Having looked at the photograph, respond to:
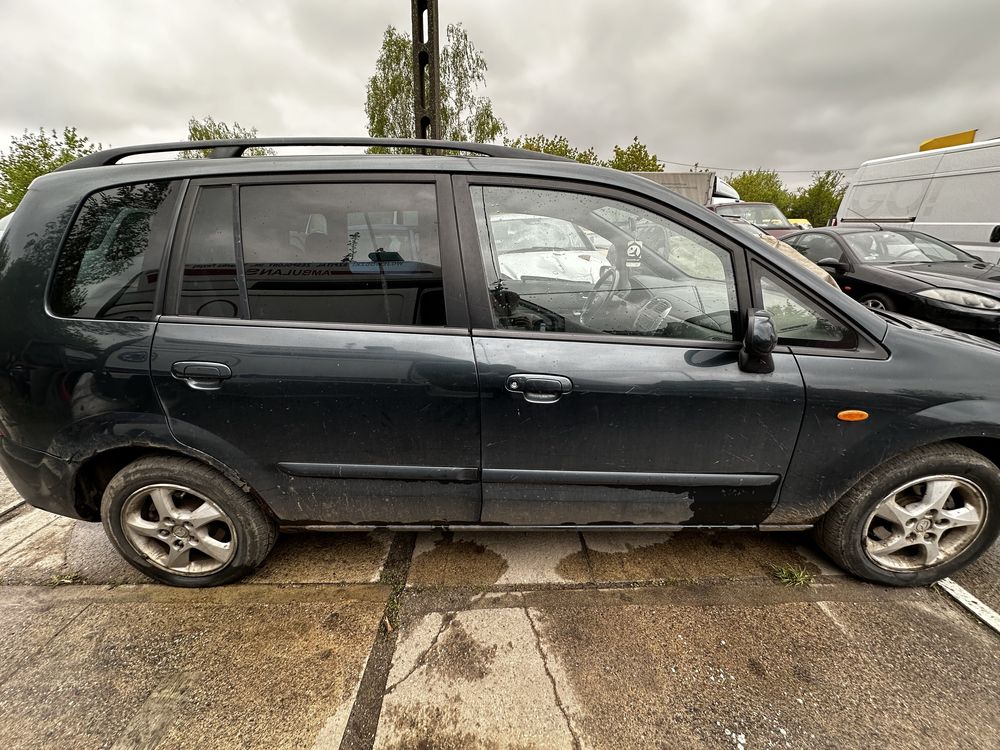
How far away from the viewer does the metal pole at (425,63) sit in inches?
267

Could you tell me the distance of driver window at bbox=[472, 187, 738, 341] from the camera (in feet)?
5.51

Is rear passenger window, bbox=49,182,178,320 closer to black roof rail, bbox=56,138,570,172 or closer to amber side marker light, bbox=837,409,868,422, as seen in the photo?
black roof rail, bbox=56,138,570,172

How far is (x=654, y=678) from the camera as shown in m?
1.57

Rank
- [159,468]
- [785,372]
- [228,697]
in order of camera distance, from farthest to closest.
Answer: [159,468] → [785,372] → [228,697]

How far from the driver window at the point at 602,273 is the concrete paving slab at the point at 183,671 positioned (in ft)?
4.68

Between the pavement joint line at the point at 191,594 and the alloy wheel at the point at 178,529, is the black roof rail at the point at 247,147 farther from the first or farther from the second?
the pavement joint line at the point at 191,594

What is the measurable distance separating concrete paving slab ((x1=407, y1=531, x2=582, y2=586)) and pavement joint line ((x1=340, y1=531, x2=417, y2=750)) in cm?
7

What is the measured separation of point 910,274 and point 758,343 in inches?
198

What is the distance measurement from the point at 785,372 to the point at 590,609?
1.23m

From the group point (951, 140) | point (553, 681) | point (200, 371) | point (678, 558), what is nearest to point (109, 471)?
point (200, 371)

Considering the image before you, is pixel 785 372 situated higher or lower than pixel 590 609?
higher

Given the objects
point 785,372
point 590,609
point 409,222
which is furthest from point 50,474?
point 785,372

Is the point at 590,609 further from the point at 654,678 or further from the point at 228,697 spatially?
the point at 228,697

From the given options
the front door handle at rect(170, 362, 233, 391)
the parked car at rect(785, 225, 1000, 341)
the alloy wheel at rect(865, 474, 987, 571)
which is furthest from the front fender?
the parked car at rect(785, 225, 1000, 341)
